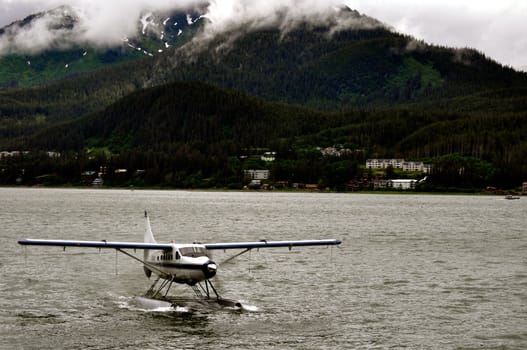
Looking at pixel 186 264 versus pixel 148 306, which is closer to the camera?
pixel 186 264

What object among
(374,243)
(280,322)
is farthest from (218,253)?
(280,322)

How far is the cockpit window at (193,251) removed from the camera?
112ft

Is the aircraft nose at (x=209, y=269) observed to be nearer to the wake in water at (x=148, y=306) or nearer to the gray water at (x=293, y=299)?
the gray water at (x=293, y=299)

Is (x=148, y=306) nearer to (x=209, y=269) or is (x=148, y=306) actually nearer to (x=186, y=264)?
(x=186, y=264)

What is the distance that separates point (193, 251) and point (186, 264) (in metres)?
0.78

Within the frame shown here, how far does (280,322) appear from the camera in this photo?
33.8 meters

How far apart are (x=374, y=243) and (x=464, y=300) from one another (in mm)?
35159

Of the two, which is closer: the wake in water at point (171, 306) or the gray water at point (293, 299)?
the gray water at point (293, 299)

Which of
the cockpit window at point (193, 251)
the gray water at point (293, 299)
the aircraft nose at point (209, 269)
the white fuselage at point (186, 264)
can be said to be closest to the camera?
the gray water at point (293, 299)

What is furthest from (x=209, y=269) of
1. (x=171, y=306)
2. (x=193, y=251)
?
(x=171, y=306)

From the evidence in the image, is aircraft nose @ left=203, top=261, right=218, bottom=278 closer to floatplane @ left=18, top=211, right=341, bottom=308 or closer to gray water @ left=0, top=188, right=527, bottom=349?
floatplane @ left=18, top=211, right=341, bottom=308

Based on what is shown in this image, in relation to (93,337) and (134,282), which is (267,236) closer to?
(134,282)

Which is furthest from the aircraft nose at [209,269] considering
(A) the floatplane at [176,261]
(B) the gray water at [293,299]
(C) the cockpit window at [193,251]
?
(B) the gray water at [293,299]

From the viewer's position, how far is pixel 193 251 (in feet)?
113
